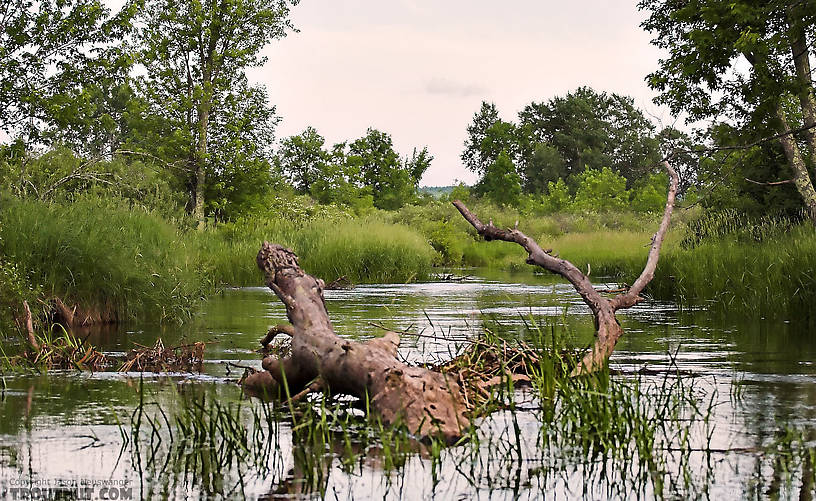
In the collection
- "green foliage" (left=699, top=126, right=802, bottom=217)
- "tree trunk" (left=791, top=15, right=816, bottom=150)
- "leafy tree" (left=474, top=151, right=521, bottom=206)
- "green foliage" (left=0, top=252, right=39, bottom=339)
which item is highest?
"leafy tree" (left=474, top=151, right=521, bottom=206)

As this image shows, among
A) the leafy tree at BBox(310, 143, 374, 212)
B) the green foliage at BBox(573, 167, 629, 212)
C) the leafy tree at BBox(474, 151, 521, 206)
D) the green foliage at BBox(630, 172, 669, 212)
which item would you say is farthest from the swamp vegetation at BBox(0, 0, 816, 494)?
the leafy tree at BBox(474, 151, 521, 206)

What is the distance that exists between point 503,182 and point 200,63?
35.4 metres

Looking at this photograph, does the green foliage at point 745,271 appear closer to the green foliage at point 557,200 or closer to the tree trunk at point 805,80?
the tree trunk at point 805,80

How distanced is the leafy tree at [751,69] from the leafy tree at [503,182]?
4841 centimetres

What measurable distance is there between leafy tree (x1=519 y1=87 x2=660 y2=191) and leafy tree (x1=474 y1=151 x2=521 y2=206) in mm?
8105

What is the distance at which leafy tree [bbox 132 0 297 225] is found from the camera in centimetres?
4400

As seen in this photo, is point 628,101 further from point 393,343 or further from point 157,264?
point 393,343

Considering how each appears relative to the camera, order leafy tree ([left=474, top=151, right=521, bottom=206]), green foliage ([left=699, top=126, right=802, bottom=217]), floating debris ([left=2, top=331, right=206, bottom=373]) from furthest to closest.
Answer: leafy tree ([left=474, top=151, right=521, bottom=206]) < green foliage ([left=699, top=126, right=802, bottom=217]) < floating debris ([left=2, top=331, right=206, bottom=373])

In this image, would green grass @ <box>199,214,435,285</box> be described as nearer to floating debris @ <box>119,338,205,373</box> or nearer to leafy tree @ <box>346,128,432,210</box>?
floating debris @ <box>119,338,205,373</box>

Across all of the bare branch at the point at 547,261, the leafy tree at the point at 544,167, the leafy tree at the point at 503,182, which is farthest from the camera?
the leafy tree at the point at 544,167

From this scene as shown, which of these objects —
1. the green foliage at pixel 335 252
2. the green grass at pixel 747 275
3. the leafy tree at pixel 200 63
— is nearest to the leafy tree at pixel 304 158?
the leafy tree at pixel 200 63

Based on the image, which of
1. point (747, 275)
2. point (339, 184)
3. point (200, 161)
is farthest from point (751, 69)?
point (339, 184)

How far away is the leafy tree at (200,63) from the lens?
44.0 metres

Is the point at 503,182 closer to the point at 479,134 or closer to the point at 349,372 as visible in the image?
the point at 479,134
